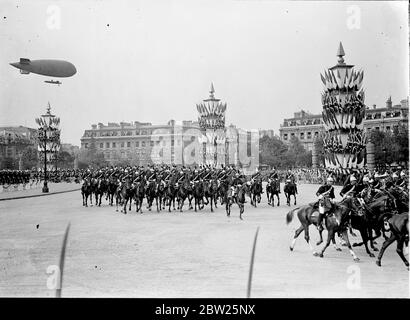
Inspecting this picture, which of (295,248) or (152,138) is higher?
(152,138)

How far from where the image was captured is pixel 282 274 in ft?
28.5

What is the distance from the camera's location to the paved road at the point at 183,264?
7891mm

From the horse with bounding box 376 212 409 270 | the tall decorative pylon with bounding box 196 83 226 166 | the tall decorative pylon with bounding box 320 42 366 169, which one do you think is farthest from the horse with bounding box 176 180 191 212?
the tall decorative pylon with bounding box 196 83 226 166

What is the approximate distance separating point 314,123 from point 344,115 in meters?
40.4

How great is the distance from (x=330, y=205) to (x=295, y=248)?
186cm

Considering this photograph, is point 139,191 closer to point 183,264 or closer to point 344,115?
point 183,264

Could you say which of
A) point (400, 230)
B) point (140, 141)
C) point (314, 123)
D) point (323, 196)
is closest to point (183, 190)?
point (323, 196)

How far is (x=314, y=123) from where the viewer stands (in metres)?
81.4

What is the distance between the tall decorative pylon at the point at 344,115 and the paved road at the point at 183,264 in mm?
28914

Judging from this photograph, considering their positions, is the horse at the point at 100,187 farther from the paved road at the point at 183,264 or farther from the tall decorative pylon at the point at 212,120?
the tall decorative pylon at the point at 212,120

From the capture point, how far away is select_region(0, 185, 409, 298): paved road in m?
7.89
